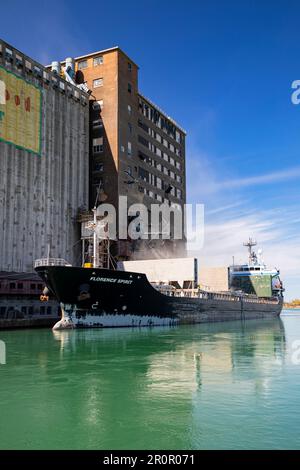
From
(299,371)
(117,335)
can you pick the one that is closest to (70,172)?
(117,335)

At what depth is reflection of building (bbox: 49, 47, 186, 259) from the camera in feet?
205

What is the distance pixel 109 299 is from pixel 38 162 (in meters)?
22.0

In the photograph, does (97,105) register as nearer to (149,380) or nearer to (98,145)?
(98,145)

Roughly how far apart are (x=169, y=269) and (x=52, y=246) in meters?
14.8

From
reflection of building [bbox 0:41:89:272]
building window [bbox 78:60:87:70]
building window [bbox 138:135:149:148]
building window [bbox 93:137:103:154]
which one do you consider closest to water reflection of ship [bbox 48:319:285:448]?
reflection of building [bbox 0:41:89:272]

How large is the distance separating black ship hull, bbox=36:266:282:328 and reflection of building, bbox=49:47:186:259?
16.1 metres

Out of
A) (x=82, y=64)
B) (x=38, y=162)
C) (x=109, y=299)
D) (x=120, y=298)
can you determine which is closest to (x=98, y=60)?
(x=82, y=64)

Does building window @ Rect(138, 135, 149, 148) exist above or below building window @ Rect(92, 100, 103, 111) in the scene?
below

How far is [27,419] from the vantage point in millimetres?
11234

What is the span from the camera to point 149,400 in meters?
13.4

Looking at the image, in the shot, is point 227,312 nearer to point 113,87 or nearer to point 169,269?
point 169,269

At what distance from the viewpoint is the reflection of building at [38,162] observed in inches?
1884

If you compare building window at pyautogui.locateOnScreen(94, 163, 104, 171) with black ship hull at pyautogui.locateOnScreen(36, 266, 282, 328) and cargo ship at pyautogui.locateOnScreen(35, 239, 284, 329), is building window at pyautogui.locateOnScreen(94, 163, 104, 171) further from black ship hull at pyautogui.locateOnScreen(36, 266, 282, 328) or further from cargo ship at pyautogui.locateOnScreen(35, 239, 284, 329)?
black ship hull at pyautogui.locateOnScreen(36, 266, 282, 328)

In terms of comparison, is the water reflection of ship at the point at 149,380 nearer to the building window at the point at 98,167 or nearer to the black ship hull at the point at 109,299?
the black ship hull at the point at 109,299
